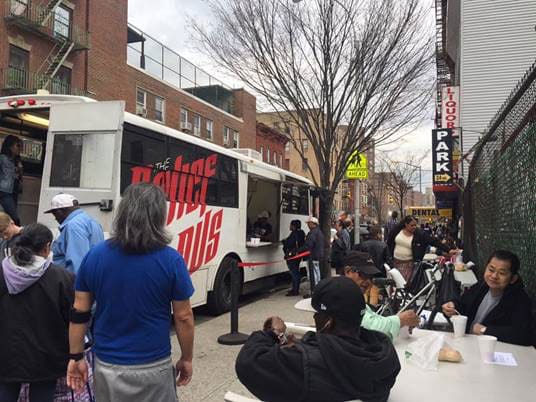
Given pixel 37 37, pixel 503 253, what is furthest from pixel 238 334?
pixel 37 37

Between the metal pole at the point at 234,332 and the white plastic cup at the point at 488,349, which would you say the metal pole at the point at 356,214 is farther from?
the white plastic cup at the point at 488,349

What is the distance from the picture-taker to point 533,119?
3.72 metres

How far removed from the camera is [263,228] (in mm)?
11438

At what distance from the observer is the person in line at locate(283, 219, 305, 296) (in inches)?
442

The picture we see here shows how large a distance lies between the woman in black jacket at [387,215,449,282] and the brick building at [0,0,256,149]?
16849mm

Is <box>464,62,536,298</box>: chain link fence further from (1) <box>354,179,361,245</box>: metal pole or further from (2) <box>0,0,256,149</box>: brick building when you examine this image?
(2) <box>0,0,256,149</box>: brick building

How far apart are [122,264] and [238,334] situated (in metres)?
4.60

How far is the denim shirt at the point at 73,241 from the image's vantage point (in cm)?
430

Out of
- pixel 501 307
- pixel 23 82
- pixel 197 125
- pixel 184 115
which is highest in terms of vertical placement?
pixel 184 115

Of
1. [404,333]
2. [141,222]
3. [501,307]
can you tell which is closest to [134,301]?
[141,222]

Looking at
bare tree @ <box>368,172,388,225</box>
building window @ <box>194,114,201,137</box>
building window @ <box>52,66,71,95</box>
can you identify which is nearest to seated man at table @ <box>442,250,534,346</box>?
building window @ <box>52,66,71,95</box>

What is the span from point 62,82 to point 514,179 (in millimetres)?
20708

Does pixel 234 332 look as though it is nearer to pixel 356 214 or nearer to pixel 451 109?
pixel 356 214

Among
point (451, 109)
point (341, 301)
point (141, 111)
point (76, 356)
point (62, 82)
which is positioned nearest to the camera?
point (341, 301)
